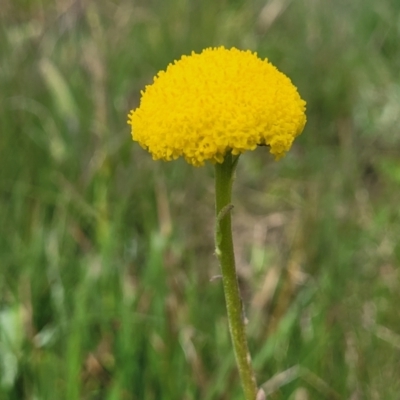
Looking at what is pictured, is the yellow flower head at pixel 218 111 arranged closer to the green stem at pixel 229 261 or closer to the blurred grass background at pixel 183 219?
the green stem at pixel 229 261

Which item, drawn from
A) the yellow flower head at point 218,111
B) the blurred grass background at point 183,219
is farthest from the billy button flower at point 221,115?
the blurred grass background at point 183,219

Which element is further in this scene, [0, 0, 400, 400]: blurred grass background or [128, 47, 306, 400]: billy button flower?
[0, 0, 400, 400]: blurred grass background

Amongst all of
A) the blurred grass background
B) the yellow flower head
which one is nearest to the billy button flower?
the yellow flower head

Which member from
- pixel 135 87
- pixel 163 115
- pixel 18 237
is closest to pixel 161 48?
pixel 135 87

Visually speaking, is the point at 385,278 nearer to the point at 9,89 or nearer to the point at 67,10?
the point at 9,89

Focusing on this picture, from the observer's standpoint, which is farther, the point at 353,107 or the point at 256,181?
the point at 353,107

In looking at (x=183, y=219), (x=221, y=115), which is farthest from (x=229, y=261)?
(x=183, y=219)

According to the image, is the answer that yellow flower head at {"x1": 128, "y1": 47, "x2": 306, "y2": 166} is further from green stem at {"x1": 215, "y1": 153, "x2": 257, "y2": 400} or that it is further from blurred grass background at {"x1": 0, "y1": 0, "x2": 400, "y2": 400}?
blurred grass background at {"x1": 0, "y1": 0, "x2": 400, "y2": 400}

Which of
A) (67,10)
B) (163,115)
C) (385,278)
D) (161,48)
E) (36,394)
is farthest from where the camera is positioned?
(67,10)
